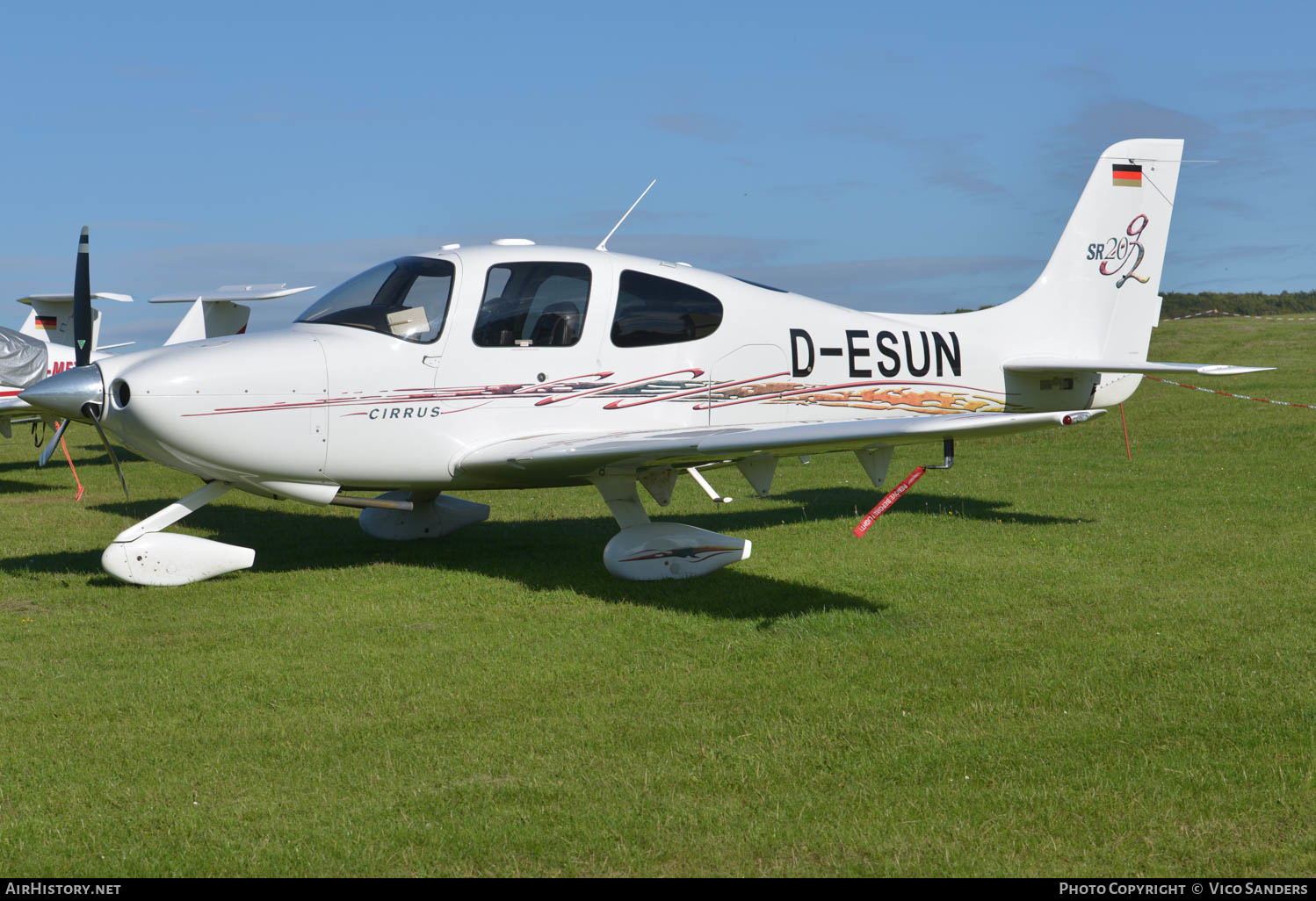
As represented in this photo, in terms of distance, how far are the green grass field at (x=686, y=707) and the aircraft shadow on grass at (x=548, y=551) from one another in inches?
2.3

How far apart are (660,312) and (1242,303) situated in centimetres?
6621

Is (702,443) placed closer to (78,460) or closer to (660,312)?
(660,312)

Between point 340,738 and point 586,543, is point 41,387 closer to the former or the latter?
point 340,738

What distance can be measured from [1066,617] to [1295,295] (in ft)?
240

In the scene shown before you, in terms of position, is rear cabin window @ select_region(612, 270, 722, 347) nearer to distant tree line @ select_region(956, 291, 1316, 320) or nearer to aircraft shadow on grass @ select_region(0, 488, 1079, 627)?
aircraft shadow on grass @ select_region(0, 488, 1079, 627)

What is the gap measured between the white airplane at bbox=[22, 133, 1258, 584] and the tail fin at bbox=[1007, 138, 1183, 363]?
1.14m

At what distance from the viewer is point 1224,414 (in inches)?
753

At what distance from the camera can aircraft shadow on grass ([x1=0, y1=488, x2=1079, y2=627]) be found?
7270 mm

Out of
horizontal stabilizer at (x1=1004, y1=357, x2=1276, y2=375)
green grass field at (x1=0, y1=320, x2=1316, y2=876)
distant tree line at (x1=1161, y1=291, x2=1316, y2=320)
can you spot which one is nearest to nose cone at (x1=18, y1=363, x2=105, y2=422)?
green grass field at (x1=0, y1=320, x2=1316, y2=876)

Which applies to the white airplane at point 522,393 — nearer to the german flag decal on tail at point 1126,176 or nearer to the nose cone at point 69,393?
the nose cone at point 69,393

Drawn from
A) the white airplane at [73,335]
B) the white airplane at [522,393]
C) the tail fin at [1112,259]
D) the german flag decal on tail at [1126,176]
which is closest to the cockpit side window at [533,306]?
the white airplane at [522,393]

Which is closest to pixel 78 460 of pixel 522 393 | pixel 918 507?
pixel 522 393

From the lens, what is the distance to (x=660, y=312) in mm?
8336

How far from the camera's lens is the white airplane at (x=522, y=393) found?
7102 millimetres
